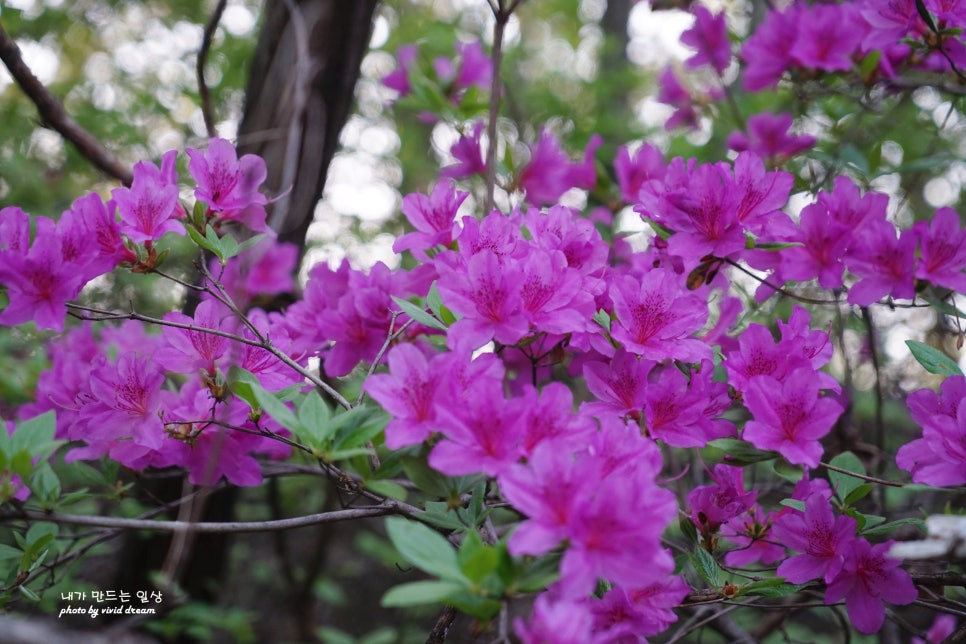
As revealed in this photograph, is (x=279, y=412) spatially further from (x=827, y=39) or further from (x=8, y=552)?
(x=827, y=39)

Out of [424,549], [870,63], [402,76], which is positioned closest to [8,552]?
[424,549]

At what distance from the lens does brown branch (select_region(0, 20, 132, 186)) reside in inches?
49.9

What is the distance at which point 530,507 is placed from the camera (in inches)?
24.4

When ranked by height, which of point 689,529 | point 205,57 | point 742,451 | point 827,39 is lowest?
point 689,529

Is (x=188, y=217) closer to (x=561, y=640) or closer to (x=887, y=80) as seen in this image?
(x=561, y=640)

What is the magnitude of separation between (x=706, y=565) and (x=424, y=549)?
46 centimetres

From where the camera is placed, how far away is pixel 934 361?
93cm

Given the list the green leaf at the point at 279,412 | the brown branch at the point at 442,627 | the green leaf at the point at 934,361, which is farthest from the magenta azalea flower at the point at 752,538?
the green leaf at the point at 279,412

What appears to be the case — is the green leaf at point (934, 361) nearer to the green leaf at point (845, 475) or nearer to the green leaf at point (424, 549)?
the green leaf at point (845, 475)

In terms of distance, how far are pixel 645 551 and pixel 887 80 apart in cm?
149

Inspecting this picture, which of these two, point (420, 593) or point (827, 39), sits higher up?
point (827, 39)

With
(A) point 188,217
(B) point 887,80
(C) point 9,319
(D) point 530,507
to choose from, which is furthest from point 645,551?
(B) point 887,80

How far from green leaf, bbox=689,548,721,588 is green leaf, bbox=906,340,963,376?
0.40m

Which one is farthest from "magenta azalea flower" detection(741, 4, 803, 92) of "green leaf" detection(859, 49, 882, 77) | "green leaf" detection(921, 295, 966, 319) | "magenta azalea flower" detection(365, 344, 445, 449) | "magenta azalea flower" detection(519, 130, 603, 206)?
"magenta azalea flower" detection(365, 344, 445, 449)
